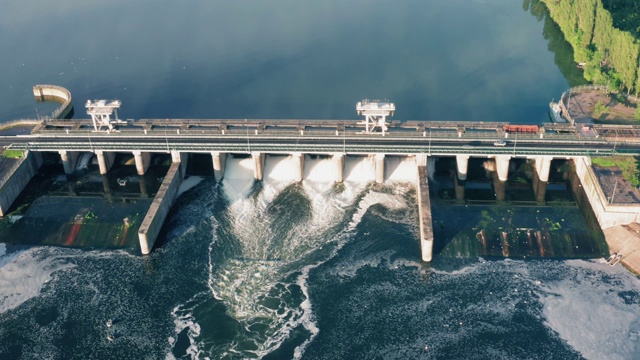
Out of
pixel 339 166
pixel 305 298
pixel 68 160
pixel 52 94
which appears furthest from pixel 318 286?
pixel 52 94

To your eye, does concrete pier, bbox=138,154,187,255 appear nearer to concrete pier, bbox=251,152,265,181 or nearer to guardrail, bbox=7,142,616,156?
guardrail, bbox=7,142,616,156

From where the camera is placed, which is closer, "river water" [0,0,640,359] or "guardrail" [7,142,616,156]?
"river water" [0,0,640,359]

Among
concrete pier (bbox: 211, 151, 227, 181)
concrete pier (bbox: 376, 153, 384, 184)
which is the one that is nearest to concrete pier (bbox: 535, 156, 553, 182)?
concrete pier (bbox: 376, 153, 384, 184)

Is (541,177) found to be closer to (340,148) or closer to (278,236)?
(340,148)

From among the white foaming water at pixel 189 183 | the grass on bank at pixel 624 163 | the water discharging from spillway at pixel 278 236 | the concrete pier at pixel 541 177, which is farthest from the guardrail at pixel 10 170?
the grass on bank at pixel 624 163

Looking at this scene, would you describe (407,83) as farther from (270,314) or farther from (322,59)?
(270,314)

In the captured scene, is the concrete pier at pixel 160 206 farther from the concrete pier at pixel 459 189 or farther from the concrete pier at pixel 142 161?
the concrete pier at pixel 459 189
